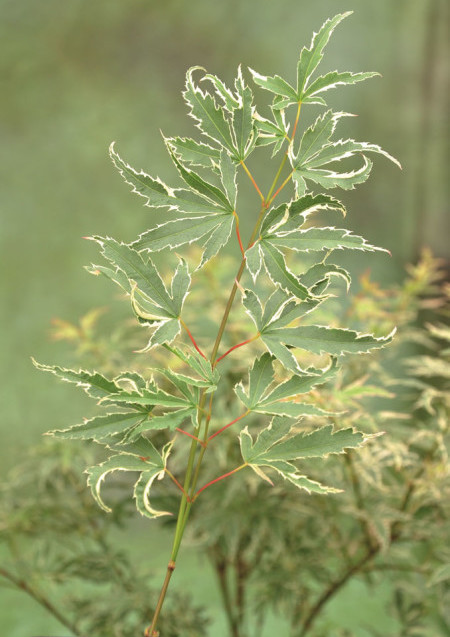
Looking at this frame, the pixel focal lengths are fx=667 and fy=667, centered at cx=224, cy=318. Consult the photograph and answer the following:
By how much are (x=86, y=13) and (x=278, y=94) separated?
4.99ft

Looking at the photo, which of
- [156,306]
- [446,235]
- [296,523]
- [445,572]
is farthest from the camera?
[446,235]

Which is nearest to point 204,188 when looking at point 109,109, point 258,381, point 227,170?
point 227,170

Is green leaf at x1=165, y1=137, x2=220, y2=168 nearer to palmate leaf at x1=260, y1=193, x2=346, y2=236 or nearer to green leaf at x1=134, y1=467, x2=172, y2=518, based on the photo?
palmate leaf at x1=260, y1=193, x2=346, y2=236

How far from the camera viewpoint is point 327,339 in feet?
1.27

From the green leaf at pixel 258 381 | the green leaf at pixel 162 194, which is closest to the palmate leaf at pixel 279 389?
the green leaf at pixel 258 381

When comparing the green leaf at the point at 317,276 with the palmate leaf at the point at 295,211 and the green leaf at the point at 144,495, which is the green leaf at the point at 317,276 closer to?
the palmate leaf at the point at 295,211

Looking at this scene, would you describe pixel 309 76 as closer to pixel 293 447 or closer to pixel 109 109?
pixel 293 447

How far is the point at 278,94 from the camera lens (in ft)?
1.34

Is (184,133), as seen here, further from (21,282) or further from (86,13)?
(21,282)

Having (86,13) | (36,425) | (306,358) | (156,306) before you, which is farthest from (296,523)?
(86,13)

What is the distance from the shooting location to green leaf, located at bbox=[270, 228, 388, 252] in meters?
0.37

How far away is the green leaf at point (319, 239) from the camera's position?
1.23ft

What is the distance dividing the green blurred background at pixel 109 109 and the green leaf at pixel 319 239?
4.85ft

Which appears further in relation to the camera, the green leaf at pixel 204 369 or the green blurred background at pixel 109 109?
the green blurred background at pixel 109 109
